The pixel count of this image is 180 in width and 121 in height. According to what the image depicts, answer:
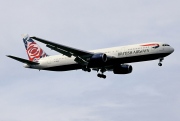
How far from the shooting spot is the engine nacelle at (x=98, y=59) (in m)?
87.1

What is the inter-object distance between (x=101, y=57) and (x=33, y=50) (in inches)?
788

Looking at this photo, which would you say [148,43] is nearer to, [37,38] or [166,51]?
[166,51]

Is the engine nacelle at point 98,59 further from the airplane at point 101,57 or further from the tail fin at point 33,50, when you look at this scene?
the tail fin at point 33,50

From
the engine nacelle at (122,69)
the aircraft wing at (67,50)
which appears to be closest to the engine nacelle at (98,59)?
the aircraft wing at (67,50)

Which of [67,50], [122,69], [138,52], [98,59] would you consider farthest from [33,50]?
[138,52]

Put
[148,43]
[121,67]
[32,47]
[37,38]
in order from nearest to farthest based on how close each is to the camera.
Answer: [37,38]
[148,43]
[121,67]
[32,47]

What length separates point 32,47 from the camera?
4117 inches

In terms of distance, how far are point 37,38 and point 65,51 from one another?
7.90 m

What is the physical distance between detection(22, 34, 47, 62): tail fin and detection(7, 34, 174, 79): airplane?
4.64 meters

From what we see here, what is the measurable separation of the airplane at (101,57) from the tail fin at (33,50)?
4643 millimetres

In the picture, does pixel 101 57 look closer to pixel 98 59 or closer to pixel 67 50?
pixel 98 59

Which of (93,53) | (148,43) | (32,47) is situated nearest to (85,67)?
(93,53)

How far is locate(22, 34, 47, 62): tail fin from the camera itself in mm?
100688

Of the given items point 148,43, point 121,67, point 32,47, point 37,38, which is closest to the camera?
point 37,38
